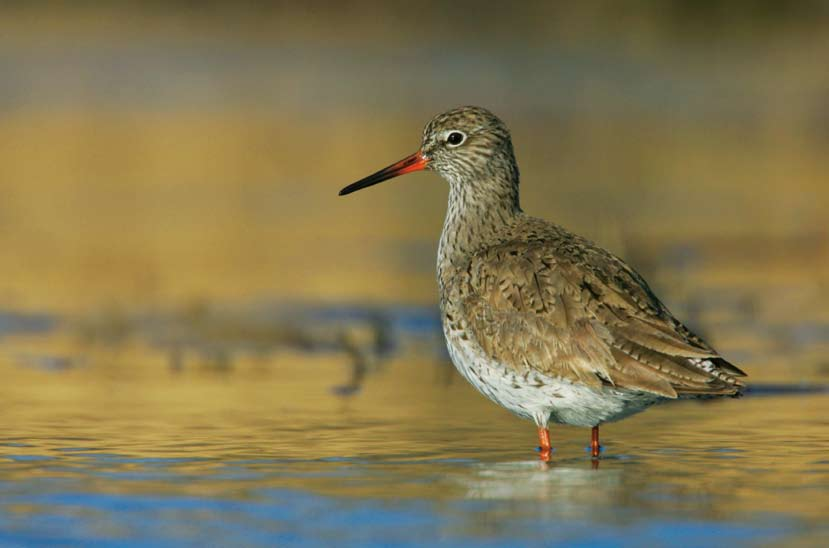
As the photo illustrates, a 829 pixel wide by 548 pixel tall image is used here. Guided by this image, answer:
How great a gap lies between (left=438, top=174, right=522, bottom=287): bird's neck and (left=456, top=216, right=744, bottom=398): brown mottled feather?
321 millimetres

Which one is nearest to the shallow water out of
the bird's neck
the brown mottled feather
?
the brown mottled feather

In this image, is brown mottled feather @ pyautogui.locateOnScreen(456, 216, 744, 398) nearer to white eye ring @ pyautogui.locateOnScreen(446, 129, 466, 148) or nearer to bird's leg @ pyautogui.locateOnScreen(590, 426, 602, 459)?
bird's leg @ pyautogui.locateOnScreen(590, 426, 602, 459)

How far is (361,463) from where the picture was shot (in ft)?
27.7

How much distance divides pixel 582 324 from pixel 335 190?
1214cm

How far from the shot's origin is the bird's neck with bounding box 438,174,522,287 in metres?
9.58

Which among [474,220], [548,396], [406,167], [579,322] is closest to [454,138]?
[406,167]

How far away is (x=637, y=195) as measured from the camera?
19.6m

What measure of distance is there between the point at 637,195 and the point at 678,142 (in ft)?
14.9

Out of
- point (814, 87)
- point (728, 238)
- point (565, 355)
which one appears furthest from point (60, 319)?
point (814, 87)

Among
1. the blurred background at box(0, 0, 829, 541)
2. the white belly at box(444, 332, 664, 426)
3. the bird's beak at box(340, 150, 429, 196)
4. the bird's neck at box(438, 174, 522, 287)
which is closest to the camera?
the white belly at box(444, 332, 664, 426)

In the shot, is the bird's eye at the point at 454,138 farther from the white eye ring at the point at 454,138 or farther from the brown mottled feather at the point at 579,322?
the brown mottled feather at the point at 579,322

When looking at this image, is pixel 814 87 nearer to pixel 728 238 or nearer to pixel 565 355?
pixel 728 238

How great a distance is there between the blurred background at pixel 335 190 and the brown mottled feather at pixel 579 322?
71 cm

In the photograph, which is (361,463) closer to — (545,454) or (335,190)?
(545,454)
